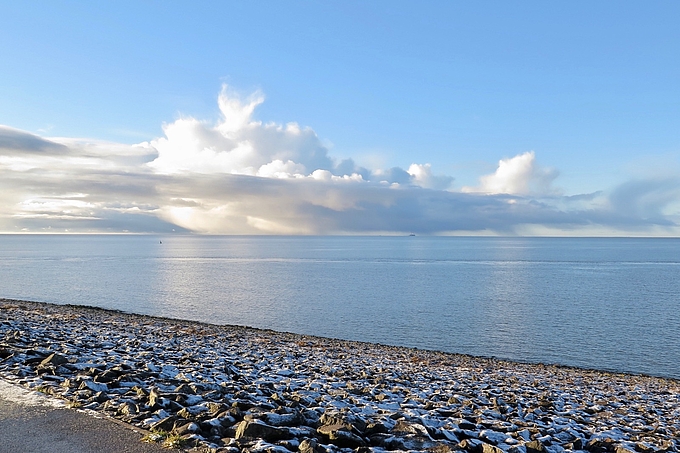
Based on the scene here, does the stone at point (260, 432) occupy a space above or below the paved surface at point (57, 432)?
above

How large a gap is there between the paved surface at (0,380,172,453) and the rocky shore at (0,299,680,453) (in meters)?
0.38

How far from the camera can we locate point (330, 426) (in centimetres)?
930

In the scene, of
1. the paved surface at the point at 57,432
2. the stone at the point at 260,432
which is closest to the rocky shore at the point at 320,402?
the stone at the point at 260,432

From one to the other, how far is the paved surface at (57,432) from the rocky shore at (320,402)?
380 mm

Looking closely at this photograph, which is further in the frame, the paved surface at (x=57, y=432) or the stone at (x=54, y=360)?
the stone at (x=54, y=360)

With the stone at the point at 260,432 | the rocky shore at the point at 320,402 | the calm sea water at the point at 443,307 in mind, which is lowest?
the calm sea water at the point at 443,307

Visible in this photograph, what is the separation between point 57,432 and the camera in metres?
8.70

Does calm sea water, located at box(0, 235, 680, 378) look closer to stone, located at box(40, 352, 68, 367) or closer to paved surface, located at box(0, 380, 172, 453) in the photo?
stone, located at box(40, 352, 68, 367)

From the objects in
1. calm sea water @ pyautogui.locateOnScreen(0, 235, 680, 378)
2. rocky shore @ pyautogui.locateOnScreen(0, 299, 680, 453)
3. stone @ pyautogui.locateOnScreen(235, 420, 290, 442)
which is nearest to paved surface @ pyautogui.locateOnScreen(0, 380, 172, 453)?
rocky shore @ pyautogui.locateOnScreen(0, 299, 680, 453)

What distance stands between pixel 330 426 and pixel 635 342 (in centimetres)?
3915

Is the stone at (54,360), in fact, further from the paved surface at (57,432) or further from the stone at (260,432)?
the stone at (260,432)

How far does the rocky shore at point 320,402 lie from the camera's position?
8883mm

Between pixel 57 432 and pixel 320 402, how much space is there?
5.56 m

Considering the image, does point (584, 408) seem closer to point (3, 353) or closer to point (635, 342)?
point (3, 353)
